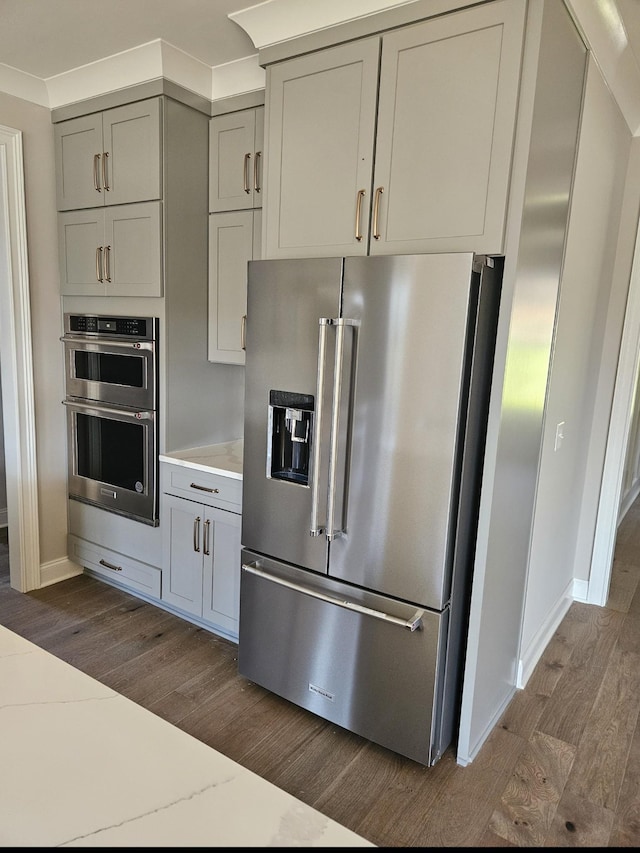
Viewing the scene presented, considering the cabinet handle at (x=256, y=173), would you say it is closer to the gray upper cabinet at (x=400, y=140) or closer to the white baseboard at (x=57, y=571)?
the gray upper cabinet at (x=400, y=140)

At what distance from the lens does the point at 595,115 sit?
2311mm

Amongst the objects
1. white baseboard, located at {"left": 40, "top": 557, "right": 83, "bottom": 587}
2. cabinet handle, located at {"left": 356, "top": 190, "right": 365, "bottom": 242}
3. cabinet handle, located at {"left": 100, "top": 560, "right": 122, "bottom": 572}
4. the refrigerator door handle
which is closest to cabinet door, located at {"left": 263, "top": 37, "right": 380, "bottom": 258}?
cabinet handle, located at {"left": 356, "top": 190, "right": 365, "bottom": 242}

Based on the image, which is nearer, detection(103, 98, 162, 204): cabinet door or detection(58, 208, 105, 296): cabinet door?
detection(103, 98, 162, 204): cabinet door

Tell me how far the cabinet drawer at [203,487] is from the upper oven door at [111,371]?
36cm

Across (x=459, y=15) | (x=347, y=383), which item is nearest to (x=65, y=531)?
(x=347, y=383)

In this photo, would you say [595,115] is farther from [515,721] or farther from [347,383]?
[515,721]

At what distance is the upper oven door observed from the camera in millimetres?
2855

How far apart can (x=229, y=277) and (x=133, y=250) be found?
48 centimetres

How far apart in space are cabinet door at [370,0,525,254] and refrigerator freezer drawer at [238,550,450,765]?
1.23 m

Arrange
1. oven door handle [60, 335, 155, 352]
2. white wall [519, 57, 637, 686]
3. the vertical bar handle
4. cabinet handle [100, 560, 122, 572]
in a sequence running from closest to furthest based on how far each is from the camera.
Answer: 1. the vertical bar handle
2. white wall [519, 57, 637, 686]
3. oven door handle [60, 335, 155, 352]
4. cabinet handle [100, 560, 122, 572]

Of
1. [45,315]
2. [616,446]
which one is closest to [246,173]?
[45,315]

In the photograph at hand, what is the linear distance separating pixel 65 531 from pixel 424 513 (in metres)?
2.40

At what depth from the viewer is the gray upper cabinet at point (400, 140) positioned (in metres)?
1.75

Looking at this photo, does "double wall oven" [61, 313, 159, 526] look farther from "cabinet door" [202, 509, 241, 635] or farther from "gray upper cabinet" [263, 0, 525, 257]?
"gray upper cabinet" [263, 0, 525, 257]
